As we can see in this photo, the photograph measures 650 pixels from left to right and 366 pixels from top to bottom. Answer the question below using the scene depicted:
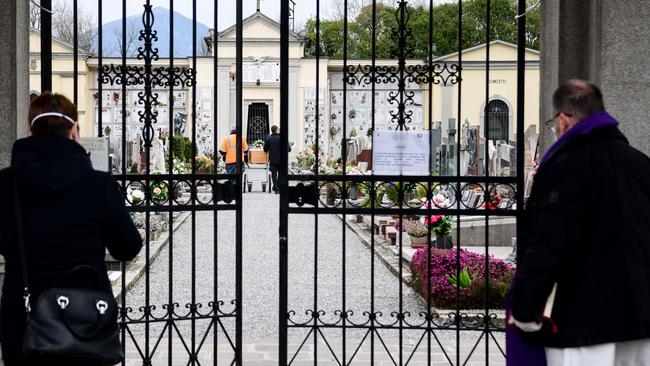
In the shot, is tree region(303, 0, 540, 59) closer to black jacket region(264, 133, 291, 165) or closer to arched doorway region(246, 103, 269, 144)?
black jacket region(264, 133, 291, 165)

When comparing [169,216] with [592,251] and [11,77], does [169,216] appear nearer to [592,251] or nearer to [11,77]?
[11,77]

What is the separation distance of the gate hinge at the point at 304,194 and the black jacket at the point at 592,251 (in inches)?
89.5

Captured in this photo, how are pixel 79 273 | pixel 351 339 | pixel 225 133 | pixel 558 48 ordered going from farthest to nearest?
pixel 225 133, pixel 351 339, pixel 558 48, pixel 79 273

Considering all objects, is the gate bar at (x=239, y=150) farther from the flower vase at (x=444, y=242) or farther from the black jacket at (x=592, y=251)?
the flower vase at (x=444, y=242)

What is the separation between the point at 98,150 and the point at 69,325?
2175 millimetres

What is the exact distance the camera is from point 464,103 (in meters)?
29.5

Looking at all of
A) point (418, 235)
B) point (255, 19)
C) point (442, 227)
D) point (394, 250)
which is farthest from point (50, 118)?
point (255, 19)

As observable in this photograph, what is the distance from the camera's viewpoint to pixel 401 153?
18.7 feet

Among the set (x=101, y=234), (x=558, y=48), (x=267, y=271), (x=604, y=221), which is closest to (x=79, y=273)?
(x=101, y=234)

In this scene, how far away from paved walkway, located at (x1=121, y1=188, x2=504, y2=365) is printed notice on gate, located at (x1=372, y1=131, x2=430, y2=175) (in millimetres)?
601

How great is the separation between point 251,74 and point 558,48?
3092 cm

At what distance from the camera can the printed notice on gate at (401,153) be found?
18.6ft

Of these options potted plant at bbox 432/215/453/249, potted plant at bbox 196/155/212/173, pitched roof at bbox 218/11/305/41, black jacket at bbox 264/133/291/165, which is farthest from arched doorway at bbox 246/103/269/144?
potted plant at bbox 432/215/453/249

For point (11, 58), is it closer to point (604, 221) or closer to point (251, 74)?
point (604, 221)
